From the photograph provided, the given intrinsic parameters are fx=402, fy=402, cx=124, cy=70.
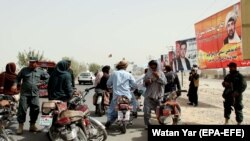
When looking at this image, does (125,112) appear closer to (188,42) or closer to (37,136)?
(37,136)

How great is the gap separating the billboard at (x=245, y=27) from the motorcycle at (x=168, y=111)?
2.28 metres

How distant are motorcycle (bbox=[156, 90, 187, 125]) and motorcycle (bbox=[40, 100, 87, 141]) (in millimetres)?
2569

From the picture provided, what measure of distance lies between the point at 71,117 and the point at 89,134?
0.81 m

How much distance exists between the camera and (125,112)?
9.09 meters

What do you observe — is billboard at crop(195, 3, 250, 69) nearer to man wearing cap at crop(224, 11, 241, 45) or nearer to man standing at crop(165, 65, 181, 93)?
man wearing cap at crop(224, 11, 241, 45)

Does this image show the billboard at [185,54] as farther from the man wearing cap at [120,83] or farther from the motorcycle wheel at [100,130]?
the motorcycle wheel at [100,130]

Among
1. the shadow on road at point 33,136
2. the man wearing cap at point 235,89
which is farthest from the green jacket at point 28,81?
the man wearing cap at point 235,89

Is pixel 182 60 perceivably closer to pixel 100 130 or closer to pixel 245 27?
pixel 245 27

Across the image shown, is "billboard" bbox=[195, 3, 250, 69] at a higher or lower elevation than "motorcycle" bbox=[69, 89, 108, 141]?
higher

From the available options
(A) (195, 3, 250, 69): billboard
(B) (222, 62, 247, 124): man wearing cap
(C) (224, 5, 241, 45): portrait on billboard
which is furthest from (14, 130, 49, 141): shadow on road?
(C) (224, 5, 241, 45): portrait on billboard

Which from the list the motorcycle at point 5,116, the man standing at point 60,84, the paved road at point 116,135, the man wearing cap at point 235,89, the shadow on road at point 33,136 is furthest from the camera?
the man wearing cap at point 235,89

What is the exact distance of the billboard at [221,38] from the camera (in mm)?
18234

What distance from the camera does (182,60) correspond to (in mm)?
31891

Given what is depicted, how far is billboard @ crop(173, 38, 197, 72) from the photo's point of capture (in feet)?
97.4
